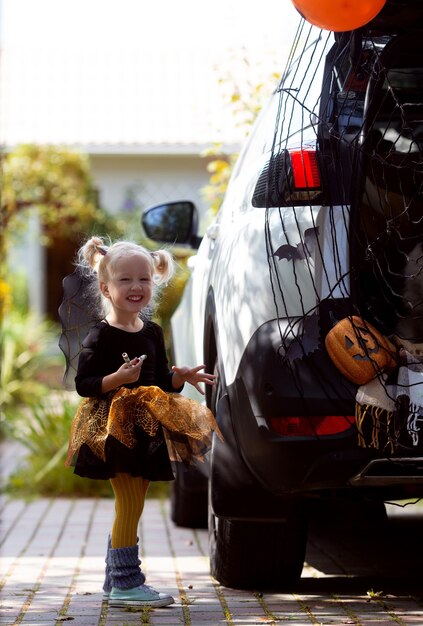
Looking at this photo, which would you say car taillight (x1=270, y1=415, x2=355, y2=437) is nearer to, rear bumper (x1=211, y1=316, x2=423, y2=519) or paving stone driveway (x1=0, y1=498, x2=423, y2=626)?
rear bumper (x1=211, y1=316, x2=423, y2=519)

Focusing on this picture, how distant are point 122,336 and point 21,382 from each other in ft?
28.7

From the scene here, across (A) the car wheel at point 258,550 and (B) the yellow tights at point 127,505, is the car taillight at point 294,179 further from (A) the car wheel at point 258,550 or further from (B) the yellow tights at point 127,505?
(B) the yellow tights at point 127,505

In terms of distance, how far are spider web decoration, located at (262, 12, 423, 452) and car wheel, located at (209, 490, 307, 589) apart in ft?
2.51

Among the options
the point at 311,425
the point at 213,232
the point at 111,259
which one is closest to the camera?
the point at 311,425

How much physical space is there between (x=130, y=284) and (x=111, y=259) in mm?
128

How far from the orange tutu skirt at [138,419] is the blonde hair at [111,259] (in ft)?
1.37

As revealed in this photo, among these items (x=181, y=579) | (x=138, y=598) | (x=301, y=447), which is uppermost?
(x=301, y=447)

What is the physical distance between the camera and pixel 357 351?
4027mm

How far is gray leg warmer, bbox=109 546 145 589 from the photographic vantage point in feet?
14.9

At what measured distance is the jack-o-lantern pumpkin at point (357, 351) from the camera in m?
4.03

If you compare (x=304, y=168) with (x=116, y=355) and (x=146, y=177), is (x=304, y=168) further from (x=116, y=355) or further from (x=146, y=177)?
(x=146, y=177)

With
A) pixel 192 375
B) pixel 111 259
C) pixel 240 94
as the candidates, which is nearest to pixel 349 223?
pixel 192 375

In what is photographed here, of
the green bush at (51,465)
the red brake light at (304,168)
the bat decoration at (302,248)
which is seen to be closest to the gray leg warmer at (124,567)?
the bat decoration at (302,248)

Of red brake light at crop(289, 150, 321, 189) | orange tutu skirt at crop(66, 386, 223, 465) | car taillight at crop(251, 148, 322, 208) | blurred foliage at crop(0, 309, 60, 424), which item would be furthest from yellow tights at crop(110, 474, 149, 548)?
blurred foliage at crop(0, 309, 60, 424)
